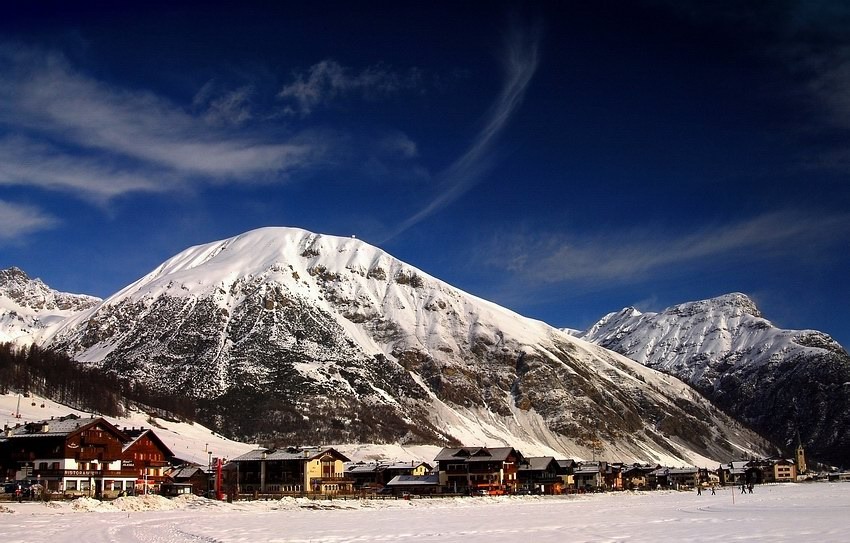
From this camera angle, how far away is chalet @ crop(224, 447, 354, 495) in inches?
5138

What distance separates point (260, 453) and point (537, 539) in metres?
96.2

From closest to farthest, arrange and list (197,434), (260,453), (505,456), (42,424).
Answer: (42,424) < (260,453) < (505,456) < (197,434)

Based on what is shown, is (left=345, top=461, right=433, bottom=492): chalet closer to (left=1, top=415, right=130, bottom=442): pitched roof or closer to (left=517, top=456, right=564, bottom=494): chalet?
(left=517, top=456, right=564, bottom=494): chalet

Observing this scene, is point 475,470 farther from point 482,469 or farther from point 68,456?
point 68,456

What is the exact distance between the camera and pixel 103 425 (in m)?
110

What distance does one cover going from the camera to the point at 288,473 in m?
131

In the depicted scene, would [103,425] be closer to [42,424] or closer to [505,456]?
[42,424]

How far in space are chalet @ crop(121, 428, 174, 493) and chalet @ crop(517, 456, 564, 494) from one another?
6529 centimetres

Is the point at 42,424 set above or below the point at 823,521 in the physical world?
above

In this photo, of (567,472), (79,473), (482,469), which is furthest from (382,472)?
(79,473)

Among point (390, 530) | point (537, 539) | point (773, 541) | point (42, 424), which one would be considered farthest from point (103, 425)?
point (773, 541)

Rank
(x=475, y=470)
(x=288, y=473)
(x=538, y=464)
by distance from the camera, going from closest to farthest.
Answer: (x=288, y=473), (x=475, y=470), (x=538, y=464)

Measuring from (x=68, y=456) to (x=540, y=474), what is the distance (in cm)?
8767

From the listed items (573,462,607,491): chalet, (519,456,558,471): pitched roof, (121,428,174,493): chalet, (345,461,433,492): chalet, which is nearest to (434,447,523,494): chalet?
(345,461,433,492): chalet
